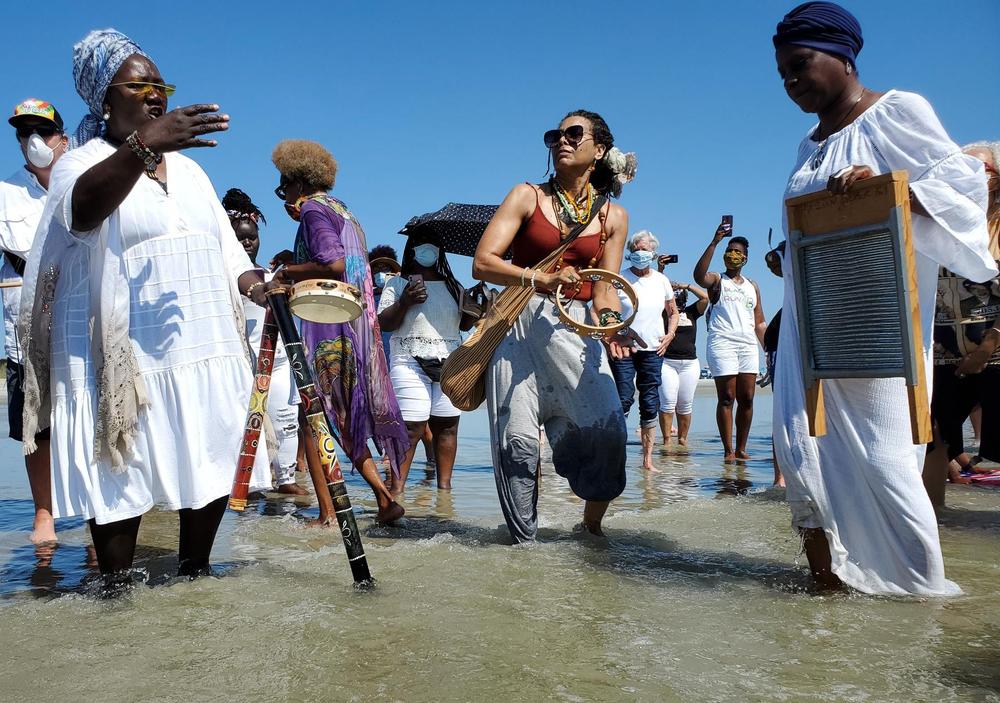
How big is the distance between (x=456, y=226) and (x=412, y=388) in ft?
4.90

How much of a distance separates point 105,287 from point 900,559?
10.1ft

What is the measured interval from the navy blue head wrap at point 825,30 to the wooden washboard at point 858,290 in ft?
1.94

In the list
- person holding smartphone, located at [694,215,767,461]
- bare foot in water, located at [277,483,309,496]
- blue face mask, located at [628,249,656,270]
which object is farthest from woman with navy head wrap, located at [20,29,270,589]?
person holding smartphone, located at [694,215,767,461]

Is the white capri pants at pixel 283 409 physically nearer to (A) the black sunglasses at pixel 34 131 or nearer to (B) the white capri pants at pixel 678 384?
(A) the black sunglasses at pixel 34 131

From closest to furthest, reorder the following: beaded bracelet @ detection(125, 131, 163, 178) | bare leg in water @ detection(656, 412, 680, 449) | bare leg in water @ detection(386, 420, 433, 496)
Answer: beaded bracelet @ detection(125, 131, 163, 178) → bare leg in water @ detection(386, 420, 433, 496) → bare leg in water @ detection(656, 412, 680, 449)

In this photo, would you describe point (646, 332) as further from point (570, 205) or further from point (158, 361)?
point (158, 361)

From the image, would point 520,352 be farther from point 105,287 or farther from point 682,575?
point 105,287

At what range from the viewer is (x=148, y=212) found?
327cm

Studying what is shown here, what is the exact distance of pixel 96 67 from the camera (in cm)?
321

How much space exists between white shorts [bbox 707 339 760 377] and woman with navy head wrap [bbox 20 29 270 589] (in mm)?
6366

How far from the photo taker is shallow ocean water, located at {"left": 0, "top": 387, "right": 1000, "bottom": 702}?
7.75ft

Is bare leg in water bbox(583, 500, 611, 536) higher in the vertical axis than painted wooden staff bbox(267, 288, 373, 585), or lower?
lower

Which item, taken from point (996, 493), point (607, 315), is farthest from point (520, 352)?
point (996, 493)

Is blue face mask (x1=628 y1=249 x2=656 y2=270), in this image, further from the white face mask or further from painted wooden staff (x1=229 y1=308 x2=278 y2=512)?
painted wooden staff (x1=229 y1=308 x2=278 y2=512)
